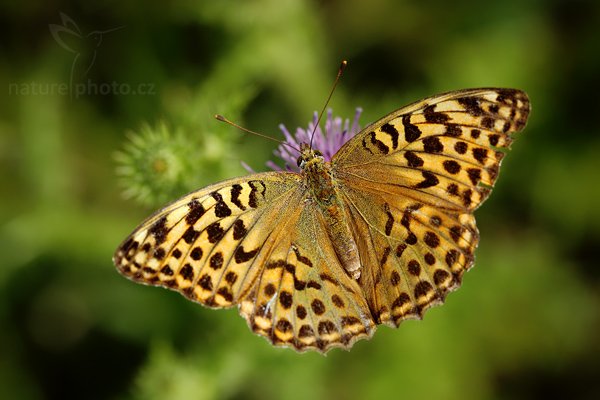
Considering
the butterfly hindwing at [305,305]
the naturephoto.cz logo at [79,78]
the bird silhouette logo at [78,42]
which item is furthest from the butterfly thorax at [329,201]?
the bird silhouette logo at [78,42]

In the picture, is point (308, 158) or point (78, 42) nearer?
point (308, 158)

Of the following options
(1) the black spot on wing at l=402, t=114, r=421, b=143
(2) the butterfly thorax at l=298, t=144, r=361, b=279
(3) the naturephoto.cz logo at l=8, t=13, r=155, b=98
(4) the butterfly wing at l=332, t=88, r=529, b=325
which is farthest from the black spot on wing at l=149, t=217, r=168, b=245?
(3) the naturephoto.cz logo at l=8, t=13, r=155, b=98

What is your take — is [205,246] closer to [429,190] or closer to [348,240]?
[348,240]

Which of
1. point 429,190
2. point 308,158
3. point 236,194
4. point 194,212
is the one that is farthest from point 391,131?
point 194,212

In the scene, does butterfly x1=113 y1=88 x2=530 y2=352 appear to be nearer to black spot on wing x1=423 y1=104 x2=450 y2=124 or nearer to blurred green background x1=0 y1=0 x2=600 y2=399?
black spot on wing x1=423 y1=104 x2=450 y2=124

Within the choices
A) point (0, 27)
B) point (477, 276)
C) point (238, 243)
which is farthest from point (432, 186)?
point (0, 27)

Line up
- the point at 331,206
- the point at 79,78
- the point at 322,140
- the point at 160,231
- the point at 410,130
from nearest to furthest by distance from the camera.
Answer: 1. the point at 160,231
2. the point at 410,130
3. the point at 331,206
4. the point at 322,140
5. the point at 79,78
